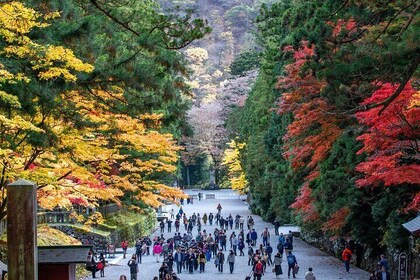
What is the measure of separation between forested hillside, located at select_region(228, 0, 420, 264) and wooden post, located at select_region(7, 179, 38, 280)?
22.0 feet

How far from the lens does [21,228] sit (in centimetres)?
802

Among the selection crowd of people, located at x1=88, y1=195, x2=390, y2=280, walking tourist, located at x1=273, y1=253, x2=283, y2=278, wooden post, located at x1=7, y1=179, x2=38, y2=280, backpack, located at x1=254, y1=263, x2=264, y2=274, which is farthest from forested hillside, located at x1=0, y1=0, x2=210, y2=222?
walking tourist, located at x1=273, y1=253, x2=283, y2=278

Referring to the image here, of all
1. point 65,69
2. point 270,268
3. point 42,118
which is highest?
point 65,69

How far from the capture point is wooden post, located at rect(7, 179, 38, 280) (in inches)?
315

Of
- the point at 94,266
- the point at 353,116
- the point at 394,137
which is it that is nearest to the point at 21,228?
the point at 394,137

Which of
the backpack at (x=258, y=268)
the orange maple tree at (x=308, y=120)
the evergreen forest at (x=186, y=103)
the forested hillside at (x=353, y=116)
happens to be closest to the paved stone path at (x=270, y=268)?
the evergreen forest at (x=186, y=103)

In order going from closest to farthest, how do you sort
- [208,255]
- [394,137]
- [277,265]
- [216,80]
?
[394,137] < [277,265] < [208,255] < [216,80]

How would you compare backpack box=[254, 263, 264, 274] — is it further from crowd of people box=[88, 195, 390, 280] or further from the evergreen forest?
the evergreen forest

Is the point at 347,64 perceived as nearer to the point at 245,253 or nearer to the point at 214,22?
the point at 245,253

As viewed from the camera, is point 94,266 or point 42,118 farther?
point 94,266

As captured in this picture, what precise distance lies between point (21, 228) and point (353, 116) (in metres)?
21.3

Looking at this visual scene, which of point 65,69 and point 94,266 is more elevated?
point 65,69

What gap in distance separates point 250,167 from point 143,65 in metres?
44.7

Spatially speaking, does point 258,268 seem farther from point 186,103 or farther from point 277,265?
point 186,103
